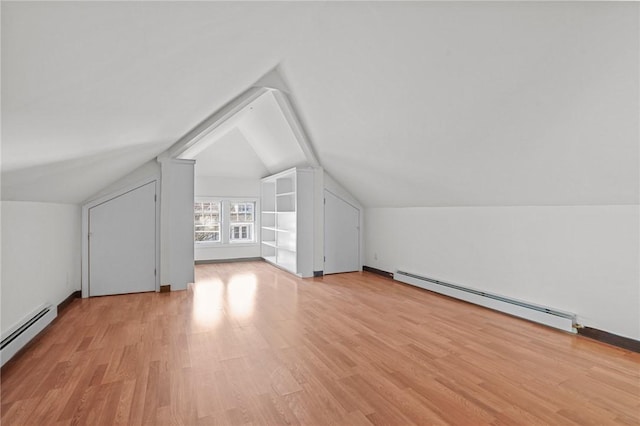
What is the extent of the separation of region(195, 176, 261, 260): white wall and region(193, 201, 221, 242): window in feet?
0.78

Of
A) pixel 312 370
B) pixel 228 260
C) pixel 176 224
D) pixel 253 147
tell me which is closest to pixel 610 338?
pixel 312 370

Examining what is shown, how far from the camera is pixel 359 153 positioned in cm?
467

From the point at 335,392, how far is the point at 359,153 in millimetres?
3324

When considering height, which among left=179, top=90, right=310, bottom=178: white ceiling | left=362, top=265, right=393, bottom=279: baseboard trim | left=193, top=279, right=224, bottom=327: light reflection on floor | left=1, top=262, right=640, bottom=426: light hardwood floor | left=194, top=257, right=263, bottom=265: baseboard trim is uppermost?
left=179, top=90, right=310, bottom=178: white ceiling

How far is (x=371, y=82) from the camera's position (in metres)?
3.23

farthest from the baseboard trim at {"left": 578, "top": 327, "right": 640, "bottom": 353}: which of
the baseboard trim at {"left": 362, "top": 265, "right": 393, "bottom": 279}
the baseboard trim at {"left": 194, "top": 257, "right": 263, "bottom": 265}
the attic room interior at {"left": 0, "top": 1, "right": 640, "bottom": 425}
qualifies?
the baseboard trim at {"left": 194, "top": 257, "right": 263, "bottom": 265}

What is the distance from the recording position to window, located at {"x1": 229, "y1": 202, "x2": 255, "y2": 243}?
7480 millimetres

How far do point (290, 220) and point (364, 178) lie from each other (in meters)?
2.01

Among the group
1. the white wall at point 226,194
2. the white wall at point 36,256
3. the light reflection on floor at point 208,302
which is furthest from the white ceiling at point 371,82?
the white wall at point 226,194

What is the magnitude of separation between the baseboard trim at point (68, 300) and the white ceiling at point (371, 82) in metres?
1.28

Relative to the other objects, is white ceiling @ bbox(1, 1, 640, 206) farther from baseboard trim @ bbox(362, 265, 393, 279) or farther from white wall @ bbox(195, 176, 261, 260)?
white wall @ bbox(195, 176, 261, 260)

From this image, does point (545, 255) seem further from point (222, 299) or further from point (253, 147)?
point (253, 147)

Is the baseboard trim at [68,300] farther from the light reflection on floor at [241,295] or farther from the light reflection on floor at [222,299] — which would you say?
the light reflection on floor at [241,295]

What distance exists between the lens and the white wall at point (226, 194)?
23.2 feet
